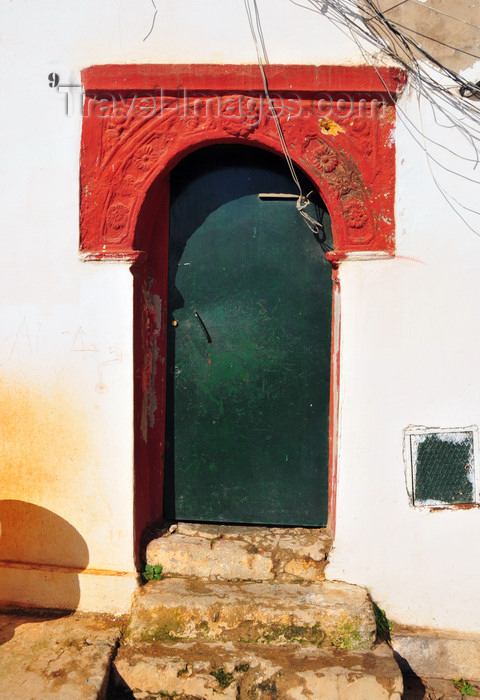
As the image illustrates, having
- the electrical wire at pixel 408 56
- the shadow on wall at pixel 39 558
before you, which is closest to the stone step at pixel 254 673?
the shadow on wall at pixel 39 558

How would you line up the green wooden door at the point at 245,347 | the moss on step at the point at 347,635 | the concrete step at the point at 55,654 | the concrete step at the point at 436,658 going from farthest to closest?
the green wooden door at the point at 245,347, the concrete step at the point at 436,658, the moss on step at the point at 347,635, the concrete step at the point at 55,654

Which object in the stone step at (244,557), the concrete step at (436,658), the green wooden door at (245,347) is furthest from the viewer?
the green wooden door at (245,347)

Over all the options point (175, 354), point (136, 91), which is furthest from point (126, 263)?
point (136, 91)

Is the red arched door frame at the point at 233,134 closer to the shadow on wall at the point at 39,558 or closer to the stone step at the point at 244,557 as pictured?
the stone step at the point at 244,557

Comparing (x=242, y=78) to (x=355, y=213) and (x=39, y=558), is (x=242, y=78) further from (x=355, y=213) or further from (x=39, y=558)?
(x=39, y=558)

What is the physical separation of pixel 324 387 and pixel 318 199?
1191 mm

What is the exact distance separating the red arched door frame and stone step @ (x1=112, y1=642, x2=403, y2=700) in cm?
80

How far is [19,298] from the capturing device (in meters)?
3.39

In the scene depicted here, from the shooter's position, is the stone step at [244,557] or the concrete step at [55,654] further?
the stone step at [244,557]

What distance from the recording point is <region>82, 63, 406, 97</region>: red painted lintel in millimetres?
3193

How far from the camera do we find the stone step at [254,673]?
2768 mm

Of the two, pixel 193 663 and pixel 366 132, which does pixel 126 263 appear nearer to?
pixel 366 132

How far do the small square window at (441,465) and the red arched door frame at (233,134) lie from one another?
48cm

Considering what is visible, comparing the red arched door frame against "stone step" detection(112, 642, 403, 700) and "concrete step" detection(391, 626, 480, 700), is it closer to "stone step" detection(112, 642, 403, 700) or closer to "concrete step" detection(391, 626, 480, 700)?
"stone step" detection(112, 642, 403, 700)
